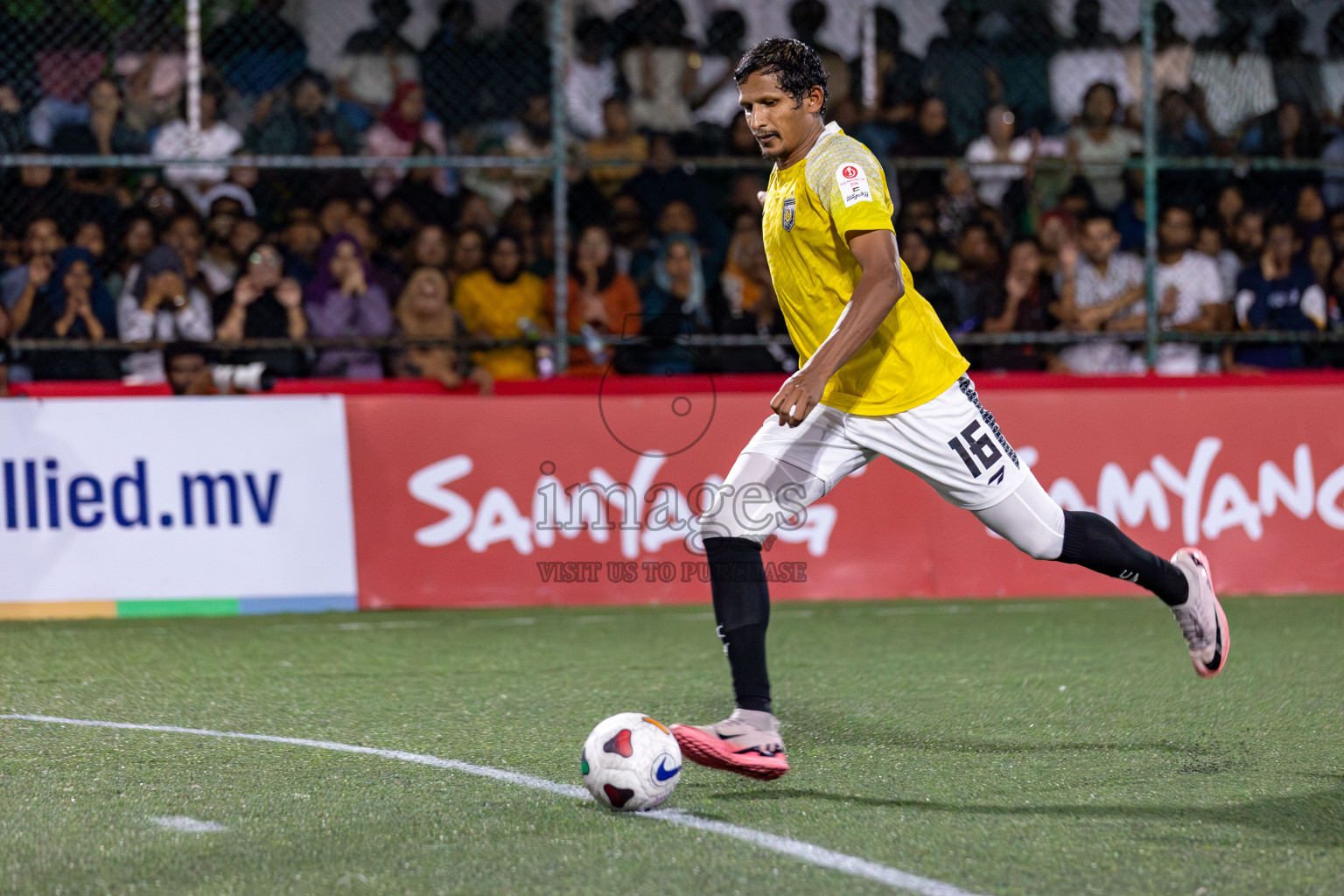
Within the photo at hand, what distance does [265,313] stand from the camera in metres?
9.98

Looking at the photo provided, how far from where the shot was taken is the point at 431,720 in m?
5.45

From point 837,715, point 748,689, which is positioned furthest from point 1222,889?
point 837,715

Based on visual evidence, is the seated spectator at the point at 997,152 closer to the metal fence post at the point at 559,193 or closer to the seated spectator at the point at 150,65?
the metal fence post at the point at 559,193

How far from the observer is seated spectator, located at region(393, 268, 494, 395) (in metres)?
9.99

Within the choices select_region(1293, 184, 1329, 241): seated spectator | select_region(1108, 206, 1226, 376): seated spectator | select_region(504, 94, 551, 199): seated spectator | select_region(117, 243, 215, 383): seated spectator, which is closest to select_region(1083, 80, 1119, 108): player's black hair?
select_region(1108, 206, 1226, 376): seated spectator

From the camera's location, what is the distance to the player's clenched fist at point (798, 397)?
409 cm

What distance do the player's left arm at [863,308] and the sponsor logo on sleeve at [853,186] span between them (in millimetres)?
90

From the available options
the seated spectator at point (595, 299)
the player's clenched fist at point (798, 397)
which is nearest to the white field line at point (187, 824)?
the player's clenched fist at point (798, 397)

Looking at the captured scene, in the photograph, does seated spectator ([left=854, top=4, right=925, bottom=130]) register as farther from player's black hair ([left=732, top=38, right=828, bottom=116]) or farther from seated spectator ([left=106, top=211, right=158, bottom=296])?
player's black hair ([left=732, top=38, right=828, bottom=116])

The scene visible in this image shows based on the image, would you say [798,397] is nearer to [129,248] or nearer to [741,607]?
[741,607]

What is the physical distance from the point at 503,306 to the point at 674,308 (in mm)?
1128

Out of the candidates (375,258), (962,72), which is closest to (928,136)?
(962,72)

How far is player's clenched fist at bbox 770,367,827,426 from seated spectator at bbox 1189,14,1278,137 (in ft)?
28.0

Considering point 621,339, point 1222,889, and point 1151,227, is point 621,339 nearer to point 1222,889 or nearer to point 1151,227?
point 1151,227
